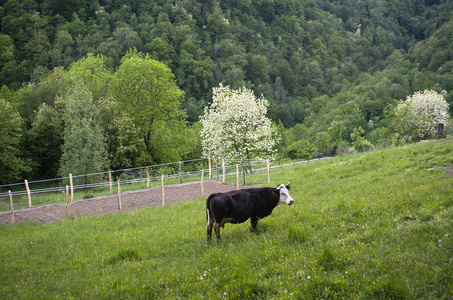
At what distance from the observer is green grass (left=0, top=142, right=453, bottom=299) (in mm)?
5988

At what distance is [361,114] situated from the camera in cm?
12119

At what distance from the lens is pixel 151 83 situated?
49.5 m

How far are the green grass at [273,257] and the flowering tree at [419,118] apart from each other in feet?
141

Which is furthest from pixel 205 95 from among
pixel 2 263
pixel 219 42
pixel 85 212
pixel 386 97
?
pixel 2 263

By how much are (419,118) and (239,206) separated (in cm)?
5823

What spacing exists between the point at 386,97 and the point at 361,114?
57.6ft

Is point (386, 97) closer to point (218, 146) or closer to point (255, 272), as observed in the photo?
point (218, 146)

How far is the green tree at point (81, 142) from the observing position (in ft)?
115

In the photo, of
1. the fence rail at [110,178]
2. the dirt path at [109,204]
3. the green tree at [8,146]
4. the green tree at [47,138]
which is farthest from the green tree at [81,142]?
the dirt path at [109,204]

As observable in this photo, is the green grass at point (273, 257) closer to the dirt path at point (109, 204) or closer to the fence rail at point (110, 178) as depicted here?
the dirt path at point (109, 204)

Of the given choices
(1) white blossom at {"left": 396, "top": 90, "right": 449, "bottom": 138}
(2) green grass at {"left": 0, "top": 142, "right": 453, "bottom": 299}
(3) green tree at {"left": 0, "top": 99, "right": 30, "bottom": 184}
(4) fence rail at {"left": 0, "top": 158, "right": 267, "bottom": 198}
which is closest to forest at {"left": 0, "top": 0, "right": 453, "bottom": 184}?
(3) green tree at {"left": 0, "top": 99, "right": 30, "bottom": 184}

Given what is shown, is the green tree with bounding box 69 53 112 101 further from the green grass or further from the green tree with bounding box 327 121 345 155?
the green tree with bounding box 327 121 345 155

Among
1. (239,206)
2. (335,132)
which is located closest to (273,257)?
(239,206)

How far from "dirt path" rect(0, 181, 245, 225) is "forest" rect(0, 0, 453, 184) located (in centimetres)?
1340
